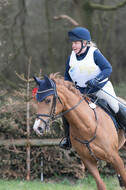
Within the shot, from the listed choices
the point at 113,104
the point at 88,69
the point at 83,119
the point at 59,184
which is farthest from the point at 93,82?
the point at 59,184

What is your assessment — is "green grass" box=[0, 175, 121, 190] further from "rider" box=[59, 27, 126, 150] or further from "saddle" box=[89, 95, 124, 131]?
"saddle" box=[89, 95, 124, 131]

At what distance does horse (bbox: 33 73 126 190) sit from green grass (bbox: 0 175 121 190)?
1.09 meters

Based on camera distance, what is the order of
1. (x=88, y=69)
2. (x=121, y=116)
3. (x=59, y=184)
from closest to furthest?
1. (x=88, y=69)
2. (x=121, y=116)
3. (x=59, y=184)

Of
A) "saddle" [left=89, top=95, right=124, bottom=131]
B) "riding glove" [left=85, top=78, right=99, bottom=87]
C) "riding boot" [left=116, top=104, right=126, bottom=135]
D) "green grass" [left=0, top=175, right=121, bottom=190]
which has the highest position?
"riding glove" [left=85, top=78, right=99, bottom=87]

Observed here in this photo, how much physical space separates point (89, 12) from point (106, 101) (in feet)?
28.3

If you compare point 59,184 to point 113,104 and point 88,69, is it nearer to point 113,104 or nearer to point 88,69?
point 113,104

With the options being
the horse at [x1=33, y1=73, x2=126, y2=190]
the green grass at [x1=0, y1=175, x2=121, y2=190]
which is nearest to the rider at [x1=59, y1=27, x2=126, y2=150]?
the horse at [x1=33, y1=73, x2=126, y2=190]

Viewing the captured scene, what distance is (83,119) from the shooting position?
4.41 m

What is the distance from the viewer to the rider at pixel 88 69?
4.62m

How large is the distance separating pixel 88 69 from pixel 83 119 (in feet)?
2.87

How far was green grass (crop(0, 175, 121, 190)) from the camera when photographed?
534 centimetres

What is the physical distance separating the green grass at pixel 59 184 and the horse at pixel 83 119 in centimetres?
109

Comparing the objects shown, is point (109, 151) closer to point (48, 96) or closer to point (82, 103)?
point (82, 103)

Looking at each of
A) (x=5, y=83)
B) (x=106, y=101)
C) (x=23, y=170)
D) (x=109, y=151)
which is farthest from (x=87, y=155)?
(x=5, y=83)
